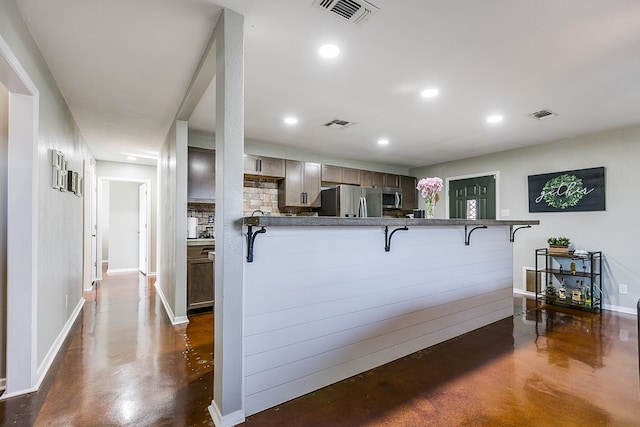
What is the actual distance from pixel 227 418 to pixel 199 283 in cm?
249

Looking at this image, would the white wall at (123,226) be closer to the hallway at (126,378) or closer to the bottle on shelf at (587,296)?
the hallway at (126,378)

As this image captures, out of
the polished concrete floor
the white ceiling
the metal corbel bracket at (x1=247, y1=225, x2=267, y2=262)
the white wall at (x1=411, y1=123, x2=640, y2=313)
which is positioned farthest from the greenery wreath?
the metal corbel bracket at (x1=247, y1=225, x2=267, y2=262)

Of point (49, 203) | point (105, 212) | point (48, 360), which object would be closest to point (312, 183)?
point (49, 203)

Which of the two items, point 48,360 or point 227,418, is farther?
point 48,360

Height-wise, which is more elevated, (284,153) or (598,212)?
(284,153)

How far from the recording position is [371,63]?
8.02ft

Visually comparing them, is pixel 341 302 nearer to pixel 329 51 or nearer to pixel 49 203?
pixel 329 51

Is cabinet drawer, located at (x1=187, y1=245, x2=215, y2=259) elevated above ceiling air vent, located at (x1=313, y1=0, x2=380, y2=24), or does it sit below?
below

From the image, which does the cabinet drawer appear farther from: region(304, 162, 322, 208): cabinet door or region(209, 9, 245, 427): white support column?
region(209, 9, 245, 427): white support column

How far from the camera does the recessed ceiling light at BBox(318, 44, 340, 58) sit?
219 cm

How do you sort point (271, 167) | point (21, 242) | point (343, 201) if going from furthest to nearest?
1. point (343, 201)
2. point (271, 167)
3. point (21, 242)

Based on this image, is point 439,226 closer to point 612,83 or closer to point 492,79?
point 492,79

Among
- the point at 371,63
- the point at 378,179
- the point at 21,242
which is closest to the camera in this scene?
the point at 21,242

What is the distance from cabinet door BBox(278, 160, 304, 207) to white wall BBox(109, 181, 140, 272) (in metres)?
4.65
